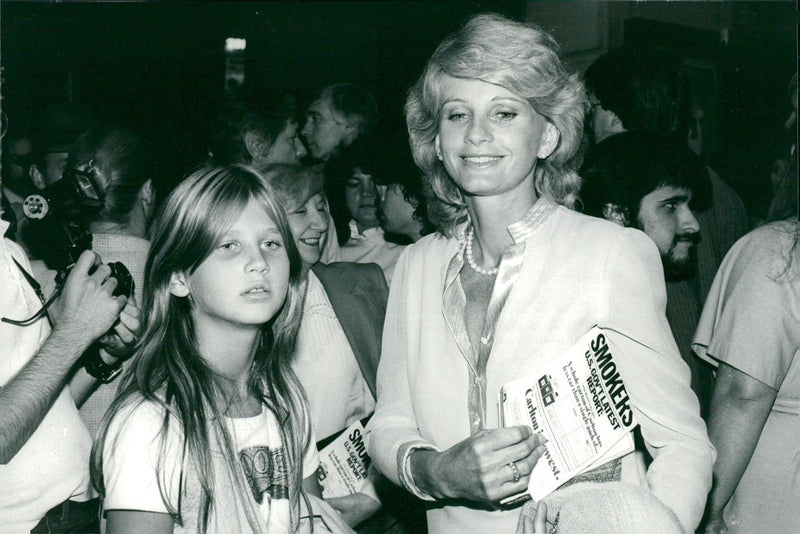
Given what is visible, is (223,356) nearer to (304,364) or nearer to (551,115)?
(304,364)

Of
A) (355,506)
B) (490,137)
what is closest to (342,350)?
(355,506)

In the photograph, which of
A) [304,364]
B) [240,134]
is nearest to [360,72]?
[240,134]

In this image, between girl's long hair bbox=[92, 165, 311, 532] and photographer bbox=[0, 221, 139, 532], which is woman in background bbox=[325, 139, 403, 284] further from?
photographer bbox=[0, 221, 139, 532]

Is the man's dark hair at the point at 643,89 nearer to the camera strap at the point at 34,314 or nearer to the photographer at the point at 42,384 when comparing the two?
the photographer at the point at 42,384

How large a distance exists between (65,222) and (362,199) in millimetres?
2111

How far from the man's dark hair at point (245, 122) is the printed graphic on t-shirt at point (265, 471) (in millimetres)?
2559

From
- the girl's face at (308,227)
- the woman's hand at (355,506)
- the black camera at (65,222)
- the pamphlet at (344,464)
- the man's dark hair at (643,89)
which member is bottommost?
the woman's hand at (355,506)

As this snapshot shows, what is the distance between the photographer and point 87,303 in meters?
2.26

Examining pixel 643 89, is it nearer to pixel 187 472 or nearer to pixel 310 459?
pixel 310 459

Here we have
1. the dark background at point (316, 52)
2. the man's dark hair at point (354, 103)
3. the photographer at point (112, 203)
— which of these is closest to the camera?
the photographer at point (112, 203)

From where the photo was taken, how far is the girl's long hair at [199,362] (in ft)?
6.44

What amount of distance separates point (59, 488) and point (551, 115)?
1.59m

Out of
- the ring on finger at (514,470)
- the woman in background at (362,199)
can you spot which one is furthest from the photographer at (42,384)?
the woman in background at (362,199)

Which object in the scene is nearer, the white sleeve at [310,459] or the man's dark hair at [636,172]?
the white sleeve at [310,459]
